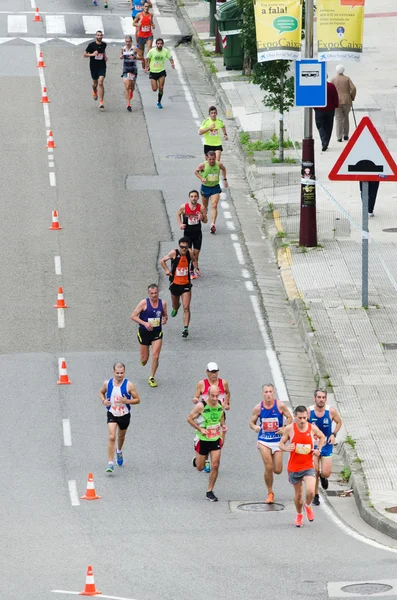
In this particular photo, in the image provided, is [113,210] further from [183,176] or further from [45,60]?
[45,60]

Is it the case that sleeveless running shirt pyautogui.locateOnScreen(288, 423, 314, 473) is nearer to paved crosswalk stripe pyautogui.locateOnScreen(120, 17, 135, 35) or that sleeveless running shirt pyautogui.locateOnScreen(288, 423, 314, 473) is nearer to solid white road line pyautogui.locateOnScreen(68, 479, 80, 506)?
solid white road line pyautogui.locateOnScreen(68, 479, 80, 506)

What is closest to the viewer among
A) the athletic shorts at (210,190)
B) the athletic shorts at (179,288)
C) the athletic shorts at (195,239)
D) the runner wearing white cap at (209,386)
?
the runner wearing white cap at (209,386)

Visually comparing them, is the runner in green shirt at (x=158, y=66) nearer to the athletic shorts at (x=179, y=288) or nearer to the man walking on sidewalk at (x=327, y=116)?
the man walking on sidewalk at (x=327, y=116)

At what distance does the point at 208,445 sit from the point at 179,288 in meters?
5.46

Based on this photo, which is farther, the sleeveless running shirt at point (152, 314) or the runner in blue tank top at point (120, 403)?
the sleeveless running shirt at point (152, 314)

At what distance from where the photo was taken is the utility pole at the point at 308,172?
25.0 metres

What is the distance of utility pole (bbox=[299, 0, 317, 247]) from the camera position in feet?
82.0

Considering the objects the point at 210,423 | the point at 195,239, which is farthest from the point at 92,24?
the point at 210,423

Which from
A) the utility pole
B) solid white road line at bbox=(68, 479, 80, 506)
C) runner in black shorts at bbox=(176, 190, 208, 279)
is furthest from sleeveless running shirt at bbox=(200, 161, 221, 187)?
solid white road line at bbox=(68, 479, 80, 506)

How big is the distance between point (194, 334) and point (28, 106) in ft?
48.4

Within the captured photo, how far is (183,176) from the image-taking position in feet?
102

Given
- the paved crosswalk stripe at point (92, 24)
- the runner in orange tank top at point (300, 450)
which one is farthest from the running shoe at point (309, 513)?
the paved crosswalk stripe at point (92, 24)

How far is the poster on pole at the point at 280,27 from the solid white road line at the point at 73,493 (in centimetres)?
986

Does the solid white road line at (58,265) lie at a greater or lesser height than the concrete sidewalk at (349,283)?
lesser
